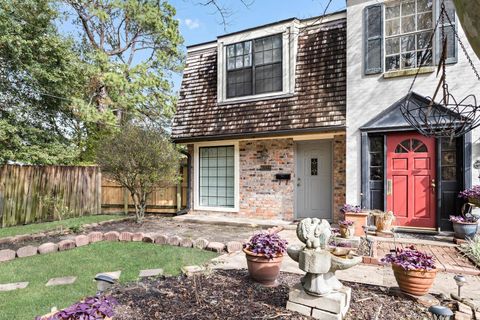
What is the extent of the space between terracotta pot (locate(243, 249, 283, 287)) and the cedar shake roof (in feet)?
14.8

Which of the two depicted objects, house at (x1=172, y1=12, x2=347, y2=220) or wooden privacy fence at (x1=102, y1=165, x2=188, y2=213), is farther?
wooden privacy fence at (x1=102, y1=165, x2=188, y2=213)

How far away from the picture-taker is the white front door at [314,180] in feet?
26.6

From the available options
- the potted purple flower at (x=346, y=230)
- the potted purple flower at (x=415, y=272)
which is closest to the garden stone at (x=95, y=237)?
the potted purple flower at (x=346, y=230)

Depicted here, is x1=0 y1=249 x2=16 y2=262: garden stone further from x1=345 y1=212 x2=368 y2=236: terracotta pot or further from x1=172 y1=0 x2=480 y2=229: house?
x1=345 y1=212 x2=368 y2=236: terracotta pot

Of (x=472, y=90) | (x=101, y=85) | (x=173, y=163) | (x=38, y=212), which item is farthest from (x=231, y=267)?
(x=101, y=85)

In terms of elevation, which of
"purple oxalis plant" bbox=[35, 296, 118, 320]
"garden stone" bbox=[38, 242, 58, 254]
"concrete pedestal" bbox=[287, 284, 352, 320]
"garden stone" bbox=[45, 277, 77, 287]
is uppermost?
"purple oxalis plant" bbox=[35, 296, 118, 320]

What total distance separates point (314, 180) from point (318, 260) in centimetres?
571

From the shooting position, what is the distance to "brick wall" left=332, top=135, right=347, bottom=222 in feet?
25.0

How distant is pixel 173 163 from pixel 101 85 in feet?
28.2

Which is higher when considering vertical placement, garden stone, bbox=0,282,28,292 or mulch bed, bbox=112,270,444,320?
mulch bed, bbox=112,270,444,320

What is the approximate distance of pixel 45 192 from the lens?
877 centimetres

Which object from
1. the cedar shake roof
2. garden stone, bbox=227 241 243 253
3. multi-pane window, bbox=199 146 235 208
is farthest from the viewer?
multi-pane window, bbox=199 146 235 208

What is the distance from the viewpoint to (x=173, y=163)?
8305 mm

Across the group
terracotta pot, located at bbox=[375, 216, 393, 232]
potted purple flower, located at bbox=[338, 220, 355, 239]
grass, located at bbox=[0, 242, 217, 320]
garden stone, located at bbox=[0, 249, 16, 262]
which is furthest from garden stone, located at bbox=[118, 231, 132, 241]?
terracotta pot, located at bbox=[375, 216, 393, 232]
